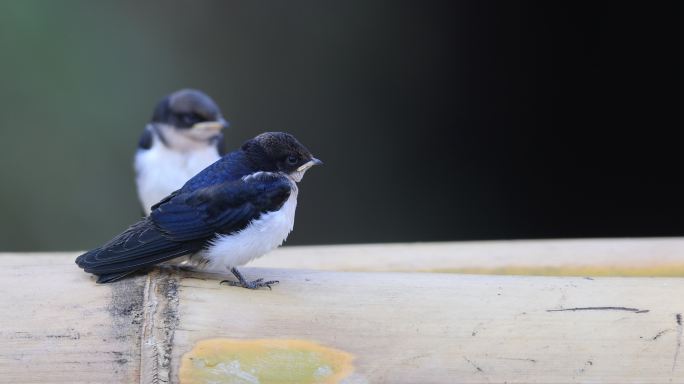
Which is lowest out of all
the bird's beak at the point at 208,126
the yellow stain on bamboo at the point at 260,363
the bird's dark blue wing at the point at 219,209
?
the yellow stain on bamboo at the point at 260,363

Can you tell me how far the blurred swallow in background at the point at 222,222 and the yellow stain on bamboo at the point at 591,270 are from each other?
50 centimetres

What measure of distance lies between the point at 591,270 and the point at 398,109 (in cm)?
222

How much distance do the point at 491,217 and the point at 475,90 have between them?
0.52 m

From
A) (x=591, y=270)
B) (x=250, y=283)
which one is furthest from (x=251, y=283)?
(x=591, y=270)

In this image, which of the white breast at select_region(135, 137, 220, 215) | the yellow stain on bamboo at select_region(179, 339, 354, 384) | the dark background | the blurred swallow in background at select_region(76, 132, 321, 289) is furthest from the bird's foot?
the dark background

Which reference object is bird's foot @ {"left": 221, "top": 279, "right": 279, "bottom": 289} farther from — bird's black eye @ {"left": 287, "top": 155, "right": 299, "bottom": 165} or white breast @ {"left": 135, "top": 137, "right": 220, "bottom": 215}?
white breast @ {"left": 135, "top": 137, "right": 220, "bottom": 215}

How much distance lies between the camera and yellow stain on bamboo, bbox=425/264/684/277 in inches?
82.1

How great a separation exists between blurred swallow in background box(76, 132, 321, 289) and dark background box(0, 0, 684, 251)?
2.40m

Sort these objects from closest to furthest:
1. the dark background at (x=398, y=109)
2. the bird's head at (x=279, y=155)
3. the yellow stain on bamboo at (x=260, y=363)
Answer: the yellow stain on bamboo at (x=260, y=363) → the bird's head at (x=279, y=155) → the dark background at (x=398, y=109)

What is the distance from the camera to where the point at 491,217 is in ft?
13.5

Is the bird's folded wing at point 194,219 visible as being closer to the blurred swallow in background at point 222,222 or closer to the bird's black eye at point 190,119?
the blurred swallow in background at point 222,222

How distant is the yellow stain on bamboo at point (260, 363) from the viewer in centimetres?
141

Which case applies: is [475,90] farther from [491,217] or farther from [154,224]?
[154,224]

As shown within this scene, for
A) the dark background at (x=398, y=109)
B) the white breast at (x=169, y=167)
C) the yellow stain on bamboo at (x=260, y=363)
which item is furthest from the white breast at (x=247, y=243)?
the dark background at (x=398, y=109)
